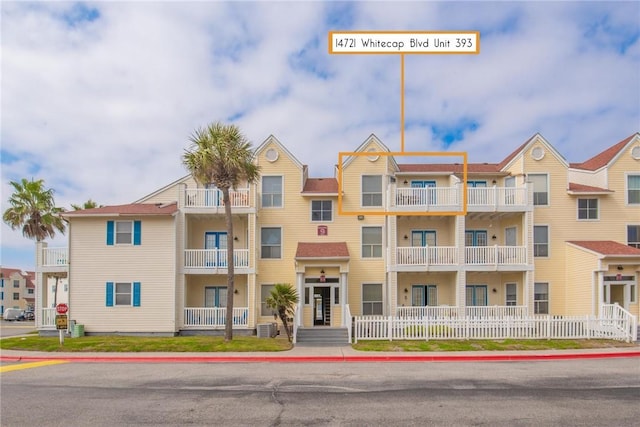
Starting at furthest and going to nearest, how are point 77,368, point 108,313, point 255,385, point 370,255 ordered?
1. point 370,255
2. point 108,313
3. point 77,368
4. point 255,385

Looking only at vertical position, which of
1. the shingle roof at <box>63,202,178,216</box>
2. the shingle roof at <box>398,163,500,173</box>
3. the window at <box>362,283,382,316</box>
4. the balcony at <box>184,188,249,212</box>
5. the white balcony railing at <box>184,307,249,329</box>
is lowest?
the white balcony railing at <box>184,307,249,329</box>

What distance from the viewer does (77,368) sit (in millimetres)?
18719

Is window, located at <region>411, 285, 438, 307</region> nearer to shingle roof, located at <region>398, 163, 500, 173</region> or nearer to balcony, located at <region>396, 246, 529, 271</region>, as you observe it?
balcony, located at <region>396, 246, 529, 271</region>

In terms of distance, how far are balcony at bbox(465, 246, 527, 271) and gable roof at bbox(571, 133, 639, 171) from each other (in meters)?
7.62

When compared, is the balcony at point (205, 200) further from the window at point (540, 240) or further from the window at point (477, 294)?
the window at point (540, 240)

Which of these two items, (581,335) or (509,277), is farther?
(509,277)

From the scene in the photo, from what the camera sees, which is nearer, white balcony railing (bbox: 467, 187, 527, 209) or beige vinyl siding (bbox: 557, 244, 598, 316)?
beige vinyl siding (bbox: 557, 244, 598, 316)

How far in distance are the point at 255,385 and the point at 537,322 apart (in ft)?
52.4

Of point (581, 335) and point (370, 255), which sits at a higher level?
point (370, 255)

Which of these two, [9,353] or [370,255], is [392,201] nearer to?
[370,255]

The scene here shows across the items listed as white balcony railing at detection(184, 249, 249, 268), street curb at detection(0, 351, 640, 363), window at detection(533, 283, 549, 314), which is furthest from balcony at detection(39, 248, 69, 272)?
window at detection(533, 283, 549, 314)

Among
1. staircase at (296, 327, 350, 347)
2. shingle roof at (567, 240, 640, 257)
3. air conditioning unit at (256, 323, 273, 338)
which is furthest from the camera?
shingle roof at (567, 240, 640, 257)

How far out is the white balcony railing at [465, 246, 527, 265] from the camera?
96.7 ft

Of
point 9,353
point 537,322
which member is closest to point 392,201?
point 537,322
